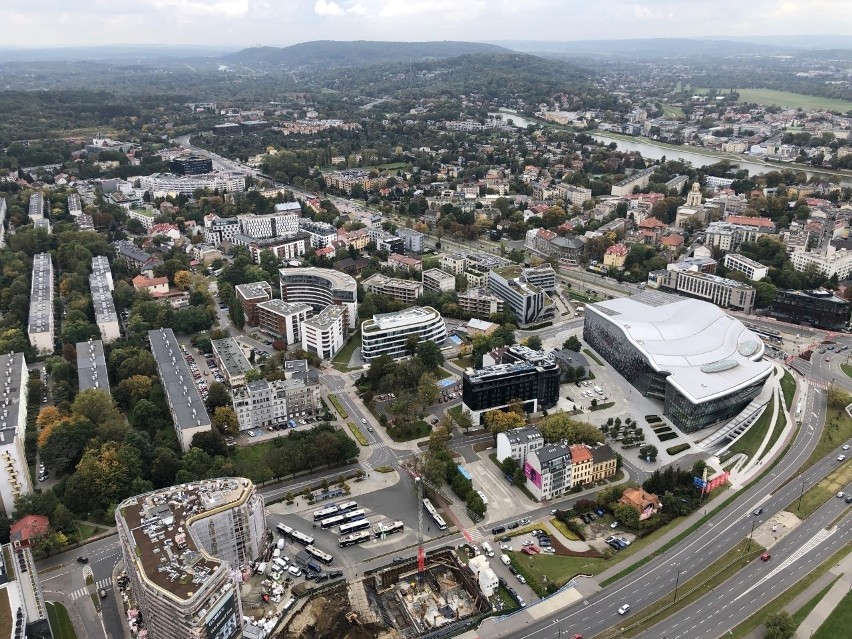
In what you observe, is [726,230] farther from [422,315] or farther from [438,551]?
[438,551]

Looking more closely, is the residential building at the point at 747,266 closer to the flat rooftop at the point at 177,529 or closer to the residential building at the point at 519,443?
the residential building at the point at 519,443

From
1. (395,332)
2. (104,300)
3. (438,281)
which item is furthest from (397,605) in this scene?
(104,300)

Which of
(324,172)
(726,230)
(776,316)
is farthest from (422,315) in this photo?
(324,172)

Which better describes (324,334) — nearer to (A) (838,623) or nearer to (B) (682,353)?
(B) (682,353)

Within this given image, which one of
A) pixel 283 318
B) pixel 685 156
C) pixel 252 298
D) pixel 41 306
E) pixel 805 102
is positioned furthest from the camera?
pixel 805 102

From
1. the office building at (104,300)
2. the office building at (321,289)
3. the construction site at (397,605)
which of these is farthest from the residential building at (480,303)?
the construction site at (397,605)

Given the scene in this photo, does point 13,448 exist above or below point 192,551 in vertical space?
below

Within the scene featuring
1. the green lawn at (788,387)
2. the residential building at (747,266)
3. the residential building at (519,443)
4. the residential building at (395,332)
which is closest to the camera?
the residential building at (519,443)

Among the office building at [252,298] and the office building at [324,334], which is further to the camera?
the office building at [252,298]
